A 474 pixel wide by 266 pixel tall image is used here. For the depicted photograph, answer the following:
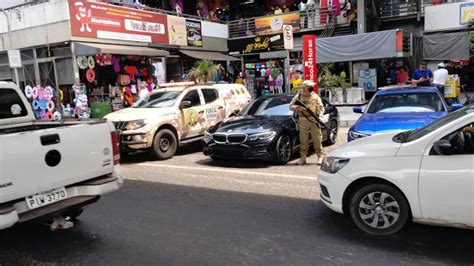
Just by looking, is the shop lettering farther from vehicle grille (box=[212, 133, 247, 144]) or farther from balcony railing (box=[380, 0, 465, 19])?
vehicle grille (box=[212, 133, 247, 144])

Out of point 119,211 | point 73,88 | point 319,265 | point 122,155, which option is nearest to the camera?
point 319,265

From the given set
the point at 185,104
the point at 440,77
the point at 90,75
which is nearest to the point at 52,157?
the point at 185,104

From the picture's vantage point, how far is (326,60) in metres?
20.7

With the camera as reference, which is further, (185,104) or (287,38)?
(287,38)

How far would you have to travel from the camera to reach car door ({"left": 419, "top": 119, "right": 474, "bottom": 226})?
13.6 ft

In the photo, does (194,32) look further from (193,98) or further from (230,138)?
(230,138)

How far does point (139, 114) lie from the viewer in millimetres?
10305

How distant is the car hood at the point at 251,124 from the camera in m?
8.81

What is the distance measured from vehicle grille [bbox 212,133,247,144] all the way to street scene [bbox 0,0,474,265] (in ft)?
0.15

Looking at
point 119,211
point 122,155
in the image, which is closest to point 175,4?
point 122,155

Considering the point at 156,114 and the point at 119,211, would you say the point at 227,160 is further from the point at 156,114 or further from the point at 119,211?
the point at 119,211

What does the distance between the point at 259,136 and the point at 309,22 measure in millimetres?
17962

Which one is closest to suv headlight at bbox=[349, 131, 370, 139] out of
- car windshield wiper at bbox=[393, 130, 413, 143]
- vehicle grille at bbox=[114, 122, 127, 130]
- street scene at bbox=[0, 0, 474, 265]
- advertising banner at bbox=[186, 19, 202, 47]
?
street scene at bbox=[0, 0, 474, 265]

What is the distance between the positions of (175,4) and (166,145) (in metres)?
17.1
